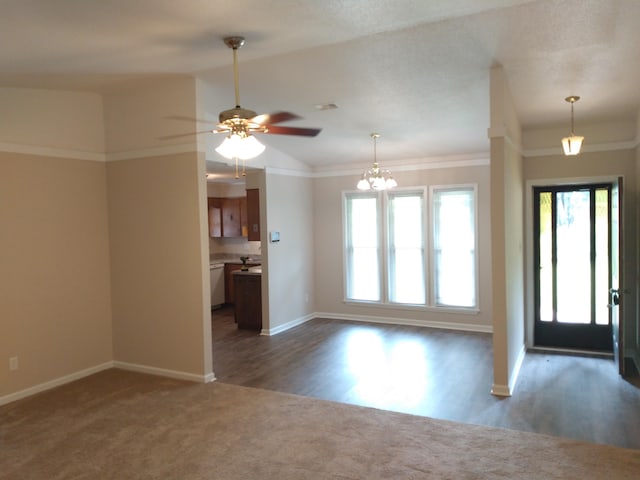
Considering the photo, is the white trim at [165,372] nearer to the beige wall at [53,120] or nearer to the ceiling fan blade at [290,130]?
the beige wall at [53,120]

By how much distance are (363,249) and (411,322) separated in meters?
1.40

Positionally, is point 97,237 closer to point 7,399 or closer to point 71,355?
point 71,355

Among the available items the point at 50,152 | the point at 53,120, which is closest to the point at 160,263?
the point at 50,152

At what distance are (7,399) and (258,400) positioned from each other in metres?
2.33

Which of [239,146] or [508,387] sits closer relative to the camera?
[239,146]

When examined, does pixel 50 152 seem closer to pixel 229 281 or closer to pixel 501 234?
pixel 501 234

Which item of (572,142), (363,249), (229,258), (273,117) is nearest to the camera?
(273,117)

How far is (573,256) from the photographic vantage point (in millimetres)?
5992

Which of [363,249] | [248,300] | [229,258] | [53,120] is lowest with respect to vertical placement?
[248,300]

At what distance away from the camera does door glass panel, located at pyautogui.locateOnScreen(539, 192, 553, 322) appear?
6.09 meters

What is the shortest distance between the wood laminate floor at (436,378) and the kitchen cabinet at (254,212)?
1.51m

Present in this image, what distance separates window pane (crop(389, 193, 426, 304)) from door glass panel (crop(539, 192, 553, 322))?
1775 mm

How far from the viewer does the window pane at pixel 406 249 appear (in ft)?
24.3

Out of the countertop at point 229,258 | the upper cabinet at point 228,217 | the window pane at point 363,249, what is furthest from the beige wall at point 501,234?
the upper cabinet at point 228,217
